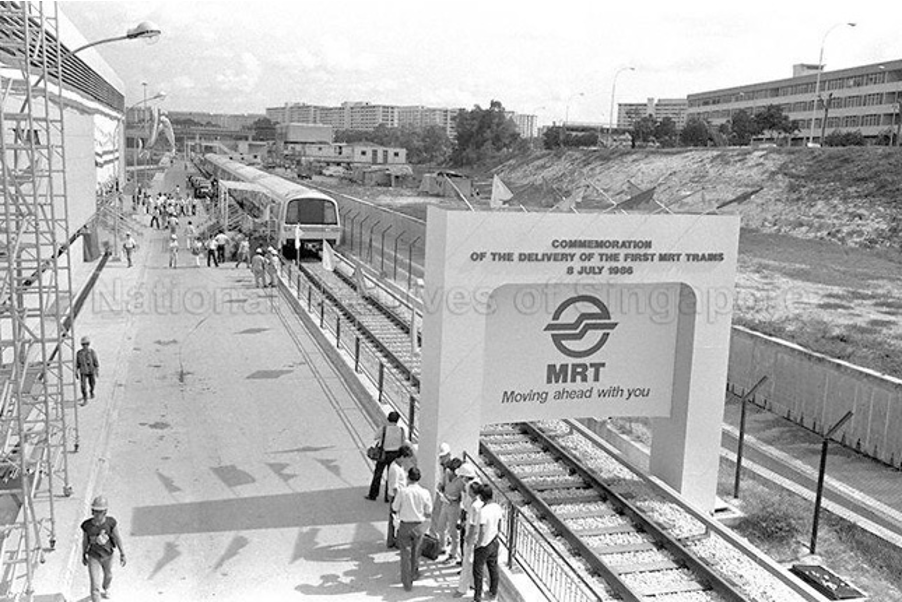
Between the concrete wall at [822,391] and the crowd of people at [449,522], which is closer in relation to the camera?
the crowd of people at [449,522]

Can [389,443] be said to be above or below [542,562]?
above

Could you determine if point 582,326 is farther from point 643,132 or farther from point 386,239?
point 643,132

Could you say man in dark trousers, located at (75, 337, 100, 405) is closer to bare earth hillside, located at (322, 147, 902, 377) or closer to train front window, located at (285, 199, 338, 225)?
bare earth hillside, located at (322, 147, 902, 377)

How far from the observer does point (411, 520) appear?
28.5ft

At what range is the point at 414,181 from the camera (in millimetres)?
98188

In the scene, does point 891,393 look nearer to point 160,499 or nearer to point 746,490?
point 746,490

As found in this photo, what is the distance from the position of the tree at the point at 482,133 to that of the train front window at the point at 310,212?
3382 inches

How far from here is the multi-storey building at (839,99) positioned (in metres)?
82.9

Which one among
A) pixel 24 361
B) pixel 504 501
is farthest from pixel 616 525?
pixel 24 361

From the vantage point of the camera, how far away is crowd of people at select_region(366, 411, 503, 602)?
8492mm

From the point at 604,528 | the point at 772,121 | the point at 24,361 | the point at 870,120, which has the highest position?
the point at 870,120

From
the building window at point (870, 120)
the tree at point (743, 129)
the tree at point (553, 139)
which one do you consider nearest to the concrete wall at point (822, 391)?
the tree at point (743, 129)

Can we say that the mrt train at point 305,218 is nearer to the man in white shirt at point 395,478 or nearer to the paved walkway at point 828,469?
the paved walkway at point 828,469

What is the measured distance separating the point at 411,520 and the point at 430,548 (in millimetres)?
1084
